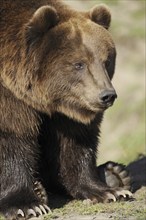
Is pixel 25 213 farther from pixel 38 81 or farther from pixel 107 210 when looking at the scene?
pixel 38 81

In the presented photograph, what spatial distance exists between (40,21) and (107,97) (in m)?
1.06

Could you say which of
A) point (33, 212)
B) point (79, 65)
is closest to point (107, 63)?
point (79, 65)

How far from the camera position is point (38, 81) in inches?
303

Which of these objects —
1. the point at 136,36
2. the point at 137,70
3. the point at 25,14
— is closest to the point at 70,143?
the point at 25,14

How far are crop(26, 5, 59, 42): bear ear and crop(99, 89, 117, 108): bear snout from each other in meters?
0.95

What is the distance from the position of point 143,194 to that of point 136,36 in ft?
54.8

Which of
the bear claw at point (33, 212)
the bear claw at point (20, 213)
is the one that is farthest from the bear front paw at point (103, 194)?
the bear claw at point (20, 213)

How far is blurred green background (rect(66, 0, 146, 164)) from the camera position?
16.9 metres

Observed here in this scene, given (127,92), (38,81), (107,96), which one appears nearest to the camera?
(107,96)

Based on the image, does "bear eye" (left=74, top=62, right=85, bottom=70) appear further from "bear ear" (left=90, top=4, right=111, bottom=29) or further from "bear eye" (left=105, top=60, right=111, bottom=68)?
"bear ear" (left=90, top=4, right=111, bottom=29)

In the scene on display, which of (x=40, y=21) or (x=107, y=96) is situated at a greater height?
(x=40, y=21)

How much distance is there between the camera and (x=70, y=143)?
8227 mm

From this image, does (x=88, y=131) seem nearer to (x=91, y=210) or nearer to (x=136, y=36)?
(x=91, y=210)

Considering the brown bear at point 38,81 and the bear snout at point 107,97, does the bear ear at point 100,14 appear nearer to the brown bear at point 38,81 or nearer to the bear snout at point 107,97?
the brown bear at point 38,81
